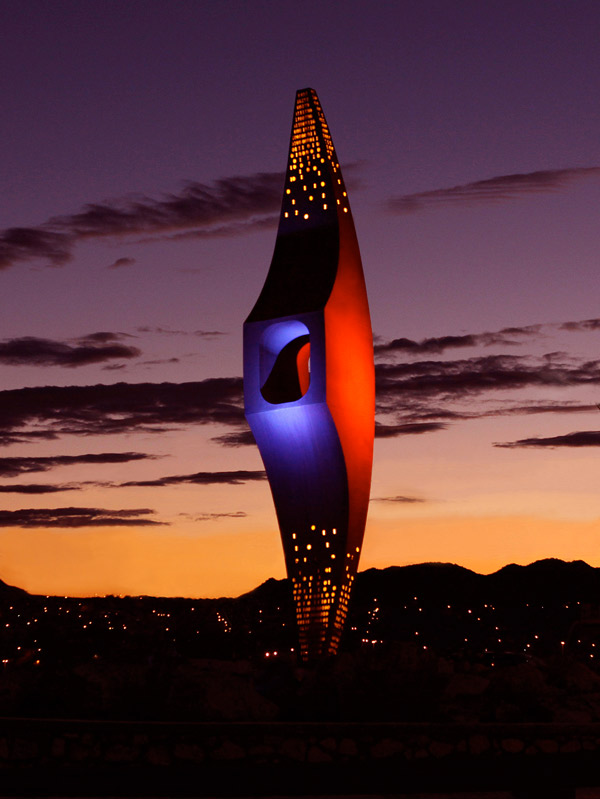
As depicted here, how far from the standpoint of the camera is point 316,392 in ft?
82.1

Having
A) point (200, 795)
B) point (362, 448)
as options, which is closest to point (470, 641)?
point (362, 448)

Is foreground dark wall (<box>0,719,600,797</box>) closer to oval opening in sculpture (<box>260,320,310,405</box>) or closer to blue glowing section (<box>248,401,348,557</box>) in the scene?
blue glowing section (<box>248,401,348,557</box>)

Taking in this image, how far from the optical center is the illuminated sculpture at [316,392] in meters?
25.4

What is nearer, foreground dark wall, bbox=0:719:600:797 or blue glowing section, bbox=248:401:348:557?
foreground dark wall, bbox=0:719:600:797

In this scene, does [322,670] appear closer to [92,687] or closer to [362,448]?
[92,687]

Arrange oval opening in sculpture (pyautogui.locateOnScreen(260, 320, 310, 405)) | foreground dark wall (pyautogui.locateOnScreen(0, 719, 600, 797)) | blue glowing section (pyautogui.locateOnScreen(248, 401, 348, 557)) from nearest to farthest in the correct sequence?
foreground dark wall (pyautogui.locateOnScreen(0, 719, 600, 797)) → blue glowing section (pyautogui.locateOnScreen(248, 401, 348, 557)) → oval opening in sculpture (pyautogui.locateOnScreen(260, 320, 310, 405))

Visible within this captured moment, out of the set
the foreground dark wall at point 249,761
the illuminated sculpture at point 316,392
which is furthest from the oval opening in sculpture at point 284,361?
the foreground dark wall at point 249,761

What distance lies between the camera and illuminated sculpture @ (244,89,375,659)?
83.3 ft

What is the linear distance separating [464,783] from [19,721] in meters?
5.95

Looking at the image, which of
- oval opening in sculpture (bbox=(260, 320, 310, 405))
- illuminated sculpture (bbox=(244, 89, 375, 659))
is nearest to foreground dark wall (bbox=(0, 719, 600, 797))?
illuminated sculpture (bbox=(244, 89, 375, 659))

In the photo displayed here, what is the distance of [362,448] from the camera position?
2639 cm

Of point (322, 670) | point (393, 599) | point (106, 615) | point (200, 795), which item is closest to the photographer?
point (200, 795)

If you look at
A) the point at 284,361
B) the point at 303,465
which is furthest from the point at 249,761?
the point at 284,361

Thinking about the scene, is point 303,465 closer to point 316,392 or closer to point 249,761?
point 316,392
